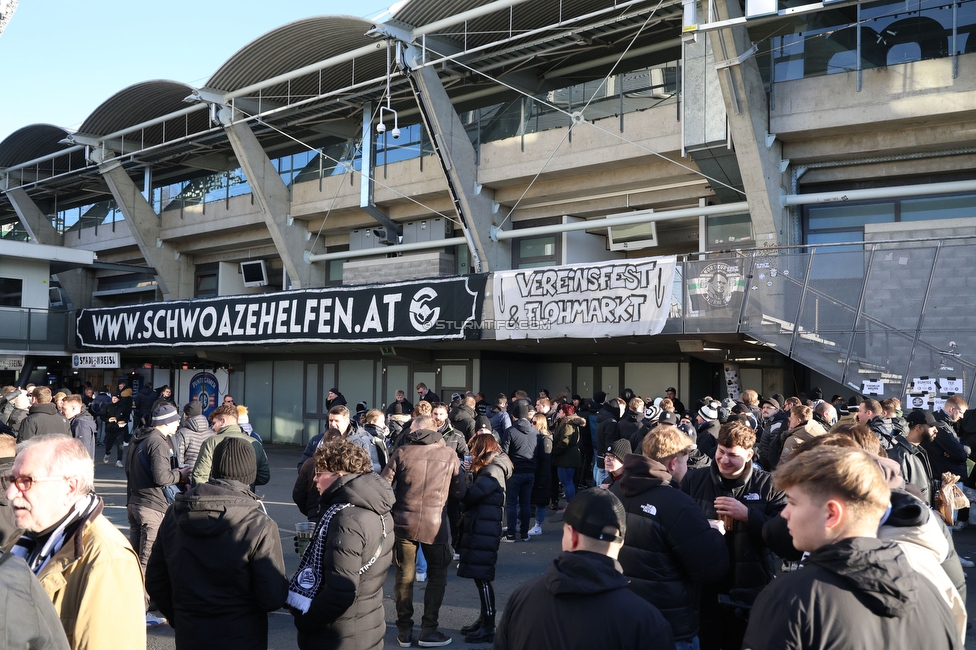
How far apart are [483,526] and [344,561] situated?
2.73 m

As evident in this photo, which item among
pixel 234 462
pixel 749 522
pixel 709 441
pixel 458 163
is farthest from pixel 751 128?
pixel 234 462

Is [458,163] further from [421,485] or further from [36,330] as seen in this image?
[36,330]

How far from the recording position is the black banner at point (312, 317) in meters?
17.5

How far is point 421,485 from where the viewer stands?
6734mm

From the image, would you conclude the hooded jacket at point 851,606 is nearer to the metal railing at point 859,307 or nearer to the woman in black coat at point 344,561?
the woman in black coat at point 344,561

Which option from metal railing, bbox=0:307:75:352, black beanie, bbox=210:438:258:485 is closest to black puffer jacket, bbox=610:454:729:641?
black beanie, bbox=210:438:258:485

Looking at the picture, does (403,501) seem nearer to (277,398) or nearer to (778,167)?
(778,167)

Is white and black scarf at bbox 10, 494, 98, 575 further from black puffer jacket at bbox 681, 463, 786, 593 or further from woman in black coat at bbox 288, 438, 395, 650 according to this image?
black puffer jacket at bbox 681, 463, 786, 593

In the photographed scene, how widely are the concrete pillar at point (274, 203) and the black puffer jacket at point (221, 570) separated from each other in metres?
20.3

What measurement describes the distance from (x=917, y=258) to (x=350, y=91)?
47.2ft

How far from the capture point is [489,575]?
6648 mm

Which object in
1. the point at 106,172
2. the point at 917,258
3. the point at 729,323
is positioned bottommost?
the point at 729,323

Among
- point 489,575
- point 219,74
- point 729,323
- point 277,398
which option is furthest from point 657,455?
point 277,398

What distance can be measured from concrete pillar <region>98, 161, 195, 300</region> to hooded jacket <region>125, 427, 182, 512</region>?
2245 centimetres
